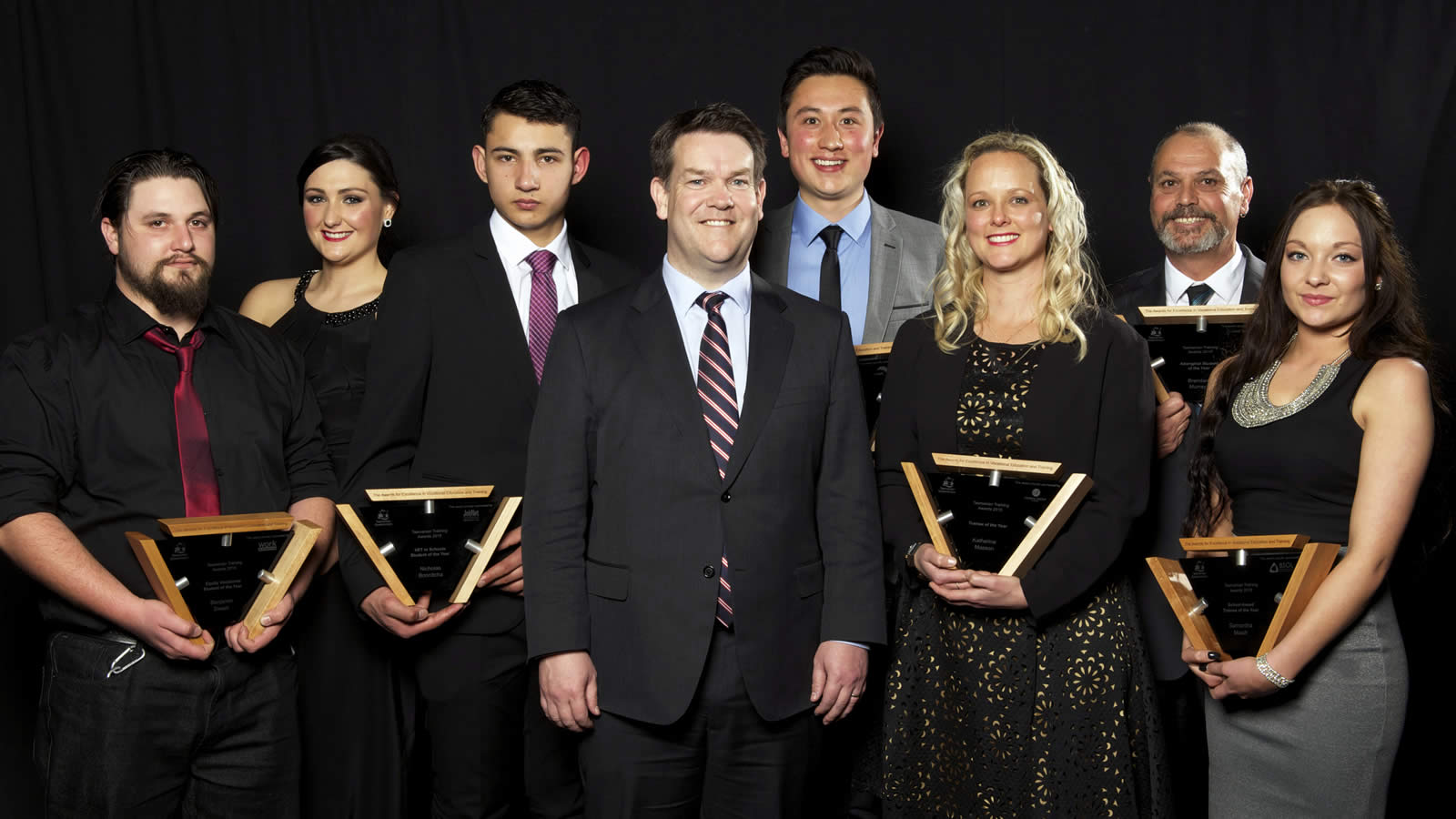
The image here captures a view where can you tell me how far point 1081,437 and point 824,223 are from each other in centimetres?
129

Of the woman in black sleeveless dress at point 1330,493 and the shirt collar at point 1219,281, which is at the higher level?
the shirt collar at point 1219,281

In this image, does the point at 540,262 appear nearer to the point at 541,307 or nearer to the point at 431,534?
the point at 541,307

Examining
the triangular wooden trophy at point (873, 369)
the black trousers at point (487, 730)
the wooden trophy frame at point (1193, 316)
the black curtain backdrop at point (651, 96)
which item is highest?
the black curtain backdrop at point (651, 96)

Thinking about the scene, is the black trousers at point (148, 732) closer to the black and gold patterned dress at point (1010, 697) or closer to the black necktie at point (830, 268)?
the black and gold patterned dress at point (1010, 697)

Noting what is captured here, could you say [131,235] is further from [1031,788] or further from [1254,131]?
[1254,131]

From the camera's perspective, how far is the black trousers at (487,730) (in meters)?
3.10

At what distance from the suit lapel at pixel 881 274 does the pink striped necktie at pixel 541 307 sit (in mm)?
950

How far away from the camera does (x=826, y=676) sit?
8.48ft

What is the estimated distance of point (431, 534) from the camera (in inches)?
111

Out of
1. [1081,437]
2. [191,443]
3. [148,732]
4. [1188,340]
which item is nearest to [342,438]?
[191,443]

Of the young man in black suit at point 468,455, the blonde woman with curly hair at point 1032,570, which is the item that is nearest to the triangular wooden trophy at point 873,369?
the blonde woman with curly hair at point 1032,570

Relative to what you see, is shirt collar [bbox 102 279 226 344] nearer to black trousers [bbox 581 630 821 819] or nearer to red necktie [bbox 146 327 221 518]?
red necktie [bbox 146 327 221 518]

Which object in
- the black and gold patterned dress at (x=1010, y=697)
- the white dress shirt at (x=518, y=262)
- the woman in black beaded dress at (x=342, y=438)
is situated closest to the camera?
the black and gold patterned dress at (x=1010, y=697)

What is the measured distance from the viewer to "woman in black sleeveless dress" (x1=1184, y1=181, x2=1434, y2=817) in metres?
2.54
